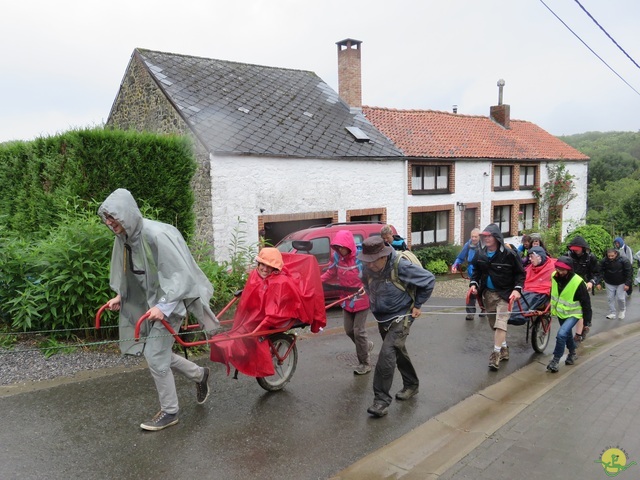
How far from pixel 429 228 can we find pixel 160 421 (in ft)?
53.1

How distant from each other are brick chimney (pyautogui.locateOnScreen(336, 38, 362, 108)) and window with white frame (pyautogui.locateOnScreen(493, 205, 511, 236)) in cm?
811

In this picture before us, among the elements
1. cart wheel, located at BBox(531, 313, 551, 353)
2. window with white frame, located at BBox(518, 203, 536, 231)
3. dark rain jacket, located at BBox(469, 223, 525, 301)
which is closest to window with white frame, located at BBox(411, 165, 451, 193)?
window with white frame, located at BBox(518, 203, 536, 231)

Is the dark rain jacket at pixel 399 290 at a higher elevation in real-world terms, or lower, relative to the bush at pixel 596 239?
higher

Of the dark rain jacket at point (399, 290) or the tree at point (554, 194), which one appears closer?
the dark rain jacket at point (399, 290)

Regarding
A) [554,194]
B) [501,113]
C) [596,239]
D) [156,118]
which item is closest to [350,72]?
[156,118]

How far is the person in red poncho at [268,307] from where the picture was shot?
4.84 meters

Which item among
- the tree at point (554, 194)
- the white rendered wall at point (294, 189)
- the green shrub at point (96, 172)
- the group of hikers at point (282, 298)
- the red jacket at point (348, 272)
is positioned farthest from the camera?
the tree at point (554, 194)

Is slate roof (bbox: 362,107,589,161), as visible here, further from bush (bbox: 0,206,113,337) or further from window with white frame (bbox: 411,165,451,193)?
bush (bbox: 0,206,113,337)

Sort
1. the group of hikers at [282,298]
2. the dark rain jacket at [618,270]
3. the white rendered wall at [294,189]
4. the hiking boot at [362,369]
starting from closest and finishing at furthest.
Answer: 1. the group of hikers at [282,298]
2. the hiking boot at [362,369]
3. the dark rain jacket at [618,270]
4. the white rendered wall at [294,189]

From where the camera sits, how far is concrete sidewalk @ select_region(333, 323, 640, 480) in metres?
3.86

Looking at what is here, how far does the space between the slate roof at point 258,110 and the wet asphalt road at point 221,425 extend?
330 inches

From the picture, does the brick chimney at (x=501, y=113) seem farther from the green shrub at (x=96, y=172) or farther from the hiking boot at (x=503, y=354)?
the hiking boot at (x=503, y=354)

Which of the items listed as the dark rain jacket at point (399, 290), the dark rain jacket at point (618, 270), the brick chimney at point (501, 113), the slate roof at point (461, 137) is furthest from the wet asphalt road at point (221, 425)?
the brick chimney at point (501, 113)

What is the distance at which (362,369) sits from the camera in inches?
241
